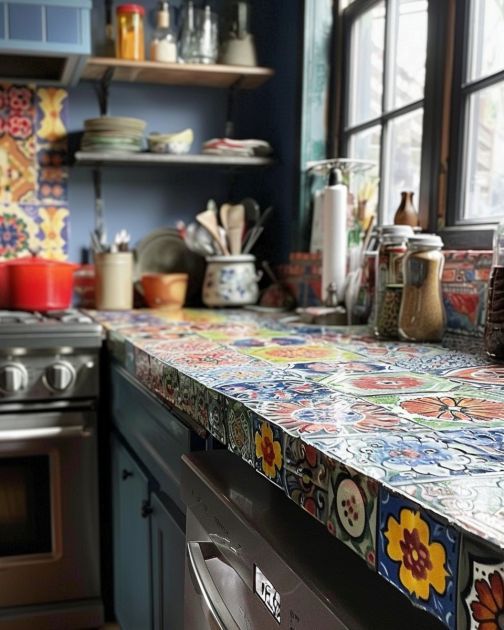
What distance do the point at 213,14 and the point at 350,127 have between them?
618 millimetres

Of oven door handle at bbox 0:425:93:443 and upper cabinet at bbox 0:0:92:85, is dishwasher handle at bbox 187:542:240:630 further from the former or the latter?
upper cabinet at bbox 0:0:92:85

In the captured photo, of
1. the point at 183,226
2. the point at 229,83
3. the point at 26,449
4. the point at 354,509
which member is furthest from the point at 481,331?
the point at 229,83

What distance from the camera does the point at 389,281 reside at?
155 cm

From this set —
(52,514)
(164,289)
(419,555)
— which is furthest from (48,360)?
(419,555)

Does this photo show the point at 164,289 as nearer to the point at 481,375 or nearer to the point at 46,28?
the point at 46,28

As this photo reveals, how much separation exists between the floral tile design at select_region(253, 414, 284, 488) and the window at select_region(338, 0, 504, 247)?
37.3 inches

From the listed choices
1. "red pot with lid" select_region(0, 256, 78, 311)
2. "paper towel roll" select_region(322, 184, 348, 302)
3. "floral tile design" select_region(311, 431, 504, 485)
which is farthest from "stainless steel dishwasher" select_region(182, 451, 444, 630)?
"red pot with lid" select_region(0, 256, 78, 311)

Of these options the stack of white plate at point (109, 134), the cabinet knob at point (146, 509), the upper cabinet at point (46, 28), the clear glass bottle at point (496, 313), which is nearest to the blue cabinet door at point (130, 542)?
the cabinet knob at point (146, 509)

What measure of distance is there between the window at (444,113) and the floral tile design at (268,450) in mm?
949

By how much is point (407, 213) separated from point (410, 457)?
4.10 ft

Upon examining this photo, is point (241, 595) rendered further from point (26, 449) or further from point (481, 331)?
point (26, 449)

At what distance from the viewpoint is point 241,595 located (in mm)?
768

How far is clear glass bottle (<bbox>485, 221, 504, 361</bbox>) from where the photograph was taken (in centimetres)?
121

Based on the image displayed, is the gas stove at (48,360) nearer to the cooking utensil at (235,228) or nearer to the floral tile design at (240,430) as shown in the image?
the cooking utensil at (235,228)
